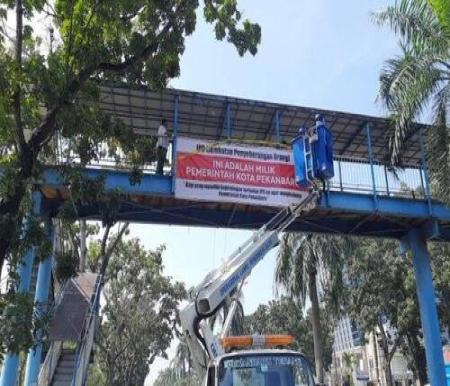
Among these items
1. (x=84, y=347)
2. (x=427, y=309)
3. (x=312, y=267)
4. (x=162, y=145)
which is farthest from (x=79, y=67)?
(x=312, y=267)

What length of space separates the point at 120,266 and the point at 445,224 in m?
21.1

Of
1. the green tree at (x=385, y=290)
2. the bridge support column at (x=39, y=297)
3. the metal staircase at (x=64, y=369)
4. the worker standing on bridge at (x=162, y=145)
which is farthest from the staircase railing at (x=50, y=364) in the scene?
the green tree at (x=385, y=290)

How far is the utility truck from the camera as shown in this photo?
9.05 m

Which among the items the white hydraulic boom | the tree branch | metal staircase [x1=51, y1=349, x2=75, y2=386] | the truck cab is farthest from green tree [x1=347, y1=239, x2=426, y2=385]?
the tree branch

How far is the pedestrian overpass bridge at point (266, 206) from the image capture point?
57.0 feet

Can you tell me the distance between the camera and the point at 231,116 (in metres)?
20.1

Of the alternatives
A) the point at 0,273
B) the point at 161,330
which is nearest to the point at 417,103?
the point at 0,273

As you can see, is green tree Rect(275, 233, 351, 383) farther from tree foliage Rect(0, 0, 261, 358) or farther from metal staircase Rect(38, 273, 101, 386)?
tree foliage Rect(0, 0, 261, 358)

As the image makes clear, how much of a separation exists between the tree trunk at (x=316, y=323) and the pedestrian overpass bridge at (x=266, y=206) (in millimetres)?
6368

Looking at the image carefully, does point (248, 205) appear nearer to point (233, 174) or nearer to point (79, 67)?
point (233, 174)

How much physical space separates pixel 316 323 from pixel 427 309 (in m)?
7.09

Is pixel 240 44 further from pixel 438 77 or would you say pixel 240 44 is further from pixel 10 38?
pixel 438 77

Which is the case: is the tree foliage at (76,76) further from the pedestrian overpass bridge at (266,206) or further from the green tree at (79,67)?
the pedestrian overpass bridge at (266,206)

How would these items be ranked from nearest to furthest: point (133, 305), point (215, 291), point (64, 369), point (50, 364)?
1. point (215, 291)
2. point (50, 364)
3. point (64, 369)
4. point (133, 305)
